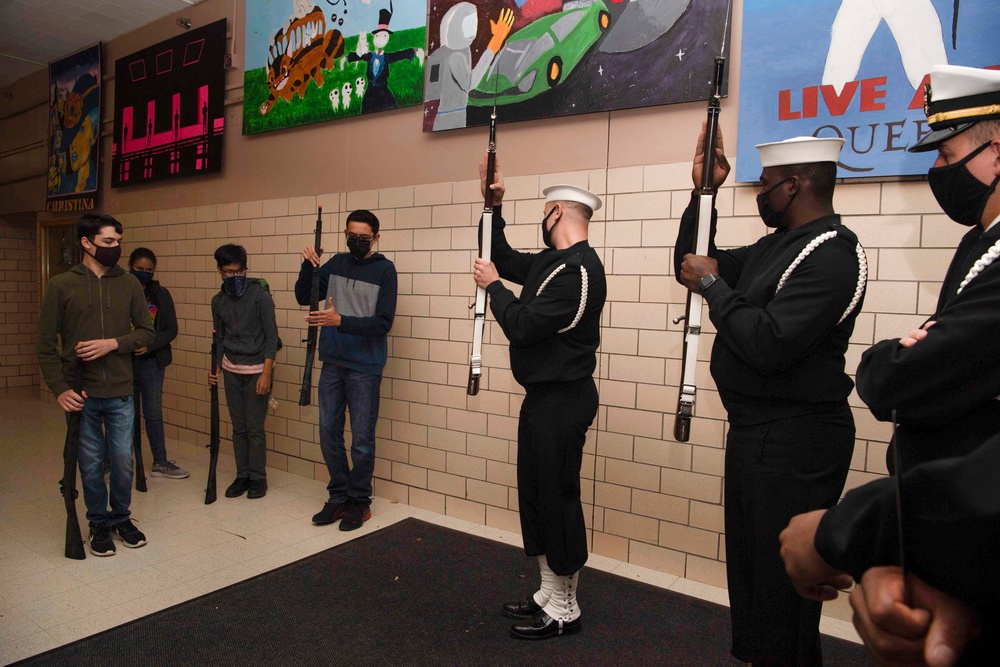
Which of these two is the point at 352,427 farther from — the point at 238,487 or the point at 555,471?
the point at 555,471

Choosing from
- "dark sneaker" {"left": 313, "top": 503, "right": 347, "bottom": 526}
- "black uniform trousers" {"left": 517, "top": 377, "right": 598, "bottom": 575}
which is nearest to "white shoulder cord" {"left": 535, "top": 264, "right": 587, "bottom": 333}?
"black uniform trousers" {"left": 517, "top": 377, "right": 598, "bottom": 575}

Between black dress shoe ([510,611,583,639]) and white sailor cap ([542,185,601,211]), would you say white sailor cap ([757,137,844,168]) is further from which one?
black dress shoe ([510,611,583,639])

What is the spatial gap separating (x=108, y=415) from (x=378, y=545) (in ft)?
5.03

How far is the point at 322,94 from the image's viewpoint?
4.66m

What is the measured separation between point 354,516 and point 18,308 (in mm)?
7307

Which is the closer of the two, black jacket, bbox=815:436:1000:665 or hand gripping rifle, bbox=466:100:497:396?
black jacket, bbox=815:436:1000:665

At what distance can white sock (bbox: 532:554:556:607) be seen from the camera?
8.76 ft

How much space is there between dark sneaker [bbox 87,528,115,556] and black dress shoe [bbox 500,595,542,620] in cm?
207

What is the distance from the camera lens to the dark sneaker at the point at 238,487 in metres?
4.33

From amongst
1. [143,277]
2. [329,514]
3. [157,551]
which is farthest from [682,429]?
[143,277]

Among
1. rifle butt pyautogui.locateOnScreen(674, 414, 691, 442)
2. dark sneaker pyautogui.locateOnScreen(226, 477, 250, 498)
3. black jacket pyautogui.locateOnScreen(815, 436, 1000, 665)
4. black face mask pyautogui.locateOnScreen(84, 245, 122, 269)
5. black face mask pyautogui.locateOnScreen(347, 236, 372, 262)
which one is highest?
black face mask pyautogui.locateOnScreen(347, 236, 372, 262)

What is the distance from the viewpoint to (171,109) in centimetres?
578

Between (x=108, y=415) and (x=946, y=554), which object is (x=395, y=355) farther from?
(x=946, y=554)

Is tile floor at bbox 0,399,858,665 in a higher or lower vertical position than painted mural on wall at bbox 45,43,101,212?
lower
